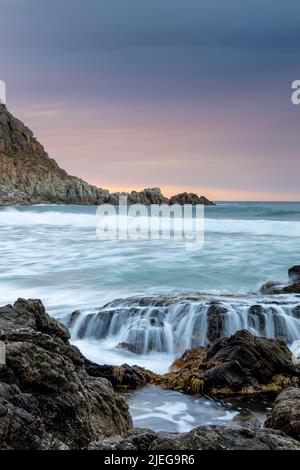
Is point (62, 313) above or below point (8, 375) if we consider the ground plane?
below

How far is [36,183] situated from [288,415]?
113289 mm

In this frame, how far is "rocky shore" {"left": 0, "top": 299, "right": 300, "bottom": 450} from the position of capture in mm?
2902

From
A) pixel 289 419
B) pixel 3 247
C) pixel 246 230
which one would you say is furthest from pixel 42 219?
pixel 289 419

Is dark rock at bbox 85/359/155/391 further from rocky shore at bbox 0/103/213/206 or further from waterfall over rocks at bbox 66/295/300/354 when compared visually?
rocky shore at bbox 0/103/213/206

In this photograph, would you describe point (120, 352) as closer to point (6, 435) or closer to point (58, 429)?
point (58, 429)

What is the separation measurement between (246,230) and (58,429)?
36092 millimetres

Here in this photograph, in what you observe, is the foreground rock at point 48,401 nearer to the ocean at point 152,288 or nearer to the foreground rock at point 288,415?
the foreground rock at point 288,415

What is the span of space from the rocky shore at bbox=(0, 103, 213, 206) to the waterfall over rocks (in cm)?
9149

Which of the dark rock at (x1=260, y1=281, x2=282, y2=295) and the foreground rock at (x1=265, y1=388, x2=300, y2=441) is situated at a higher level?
the foreground rock at (x1=265, y1=388, x2=300, y2=441)

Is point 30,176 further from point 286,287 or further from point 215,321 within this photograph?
point 215,321

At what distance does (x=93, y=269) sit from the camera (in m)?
18.1

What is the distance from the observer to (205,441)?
112 inches

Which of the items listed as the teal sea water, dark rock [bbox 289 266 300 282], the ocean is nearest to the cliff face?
the teal sea water
